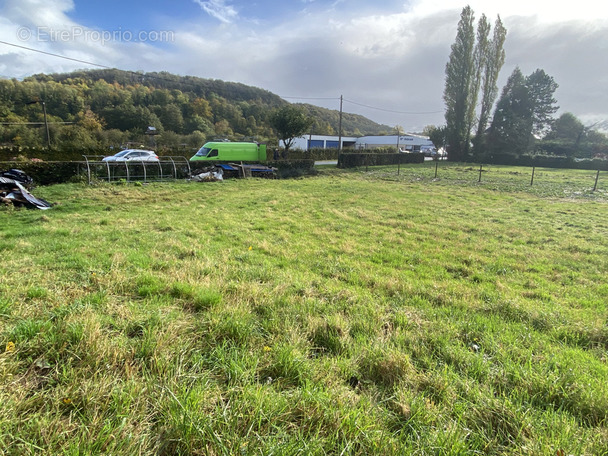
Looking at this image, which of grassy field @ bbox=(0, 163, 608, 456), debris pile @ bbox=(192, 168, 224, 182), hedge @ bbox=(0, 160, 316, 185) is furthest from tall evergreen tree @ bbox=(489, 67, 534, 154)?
hedge @ bbox=(0, 160, 316, 185)

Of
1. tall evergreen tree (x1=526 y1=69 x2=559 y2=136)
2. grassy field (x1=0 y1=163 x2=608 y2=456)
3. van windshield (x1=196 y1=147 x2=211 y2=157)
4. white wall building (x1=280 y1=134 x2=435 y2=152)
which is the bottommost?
grassy field (x1=0 y1=163 x2=608 y2=456)

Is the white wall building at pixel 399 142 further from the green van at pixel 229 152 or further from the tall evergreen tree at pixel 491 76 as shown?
the green van at pixel 229 152

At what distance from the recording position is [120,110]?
53062 mm

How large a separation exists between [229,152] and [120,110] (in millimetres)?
46134

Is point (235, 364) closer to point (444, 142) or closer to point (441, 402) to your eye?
point (441, 402)

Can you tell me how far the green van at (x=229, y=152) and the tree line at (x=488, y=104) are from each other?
38.6 meters

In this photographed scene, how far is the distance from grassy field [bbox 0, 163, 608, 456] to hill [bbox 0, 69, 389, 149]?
3207cm

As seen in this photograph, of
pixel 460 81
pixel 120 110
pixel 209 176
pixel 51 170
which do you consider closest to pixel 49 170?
pixel 51 170

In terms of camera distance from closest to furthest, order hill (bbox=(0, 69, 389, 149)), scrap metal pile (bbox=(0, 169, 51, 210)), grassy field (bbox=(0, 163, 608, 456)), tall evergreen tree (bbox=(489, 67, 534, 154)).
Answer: grassy field (bbox=(0, 163, 608, 456)) → scrap metal pile (bbox=(0, 169, 51, 210)) → hill (bbox=(0, 69, 389, 149)) → tall evergreen tree (bbox=(489, 67, 534, 154))

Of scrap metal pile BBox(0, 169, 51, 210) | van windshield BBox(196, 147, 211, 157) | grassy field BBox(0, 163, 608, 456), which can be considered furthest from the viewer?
van windshield BBox(196, 147, 211, 157)

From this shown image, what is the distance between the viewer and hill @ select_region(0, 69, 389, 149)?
39.8m

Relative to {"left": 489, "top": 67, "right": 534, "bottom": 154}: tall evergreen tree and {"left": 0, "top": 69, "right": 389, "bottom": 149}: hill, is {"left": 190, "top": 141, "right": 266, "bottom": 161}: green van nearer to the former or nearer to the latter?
{"left": 0, "top": 69, "right": 389, "bottom": 149}: hill

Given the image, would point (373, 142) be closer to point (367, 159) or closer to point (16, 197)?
point (367, 159)

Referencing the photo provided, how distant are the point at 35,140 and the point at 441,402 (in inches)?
1984
